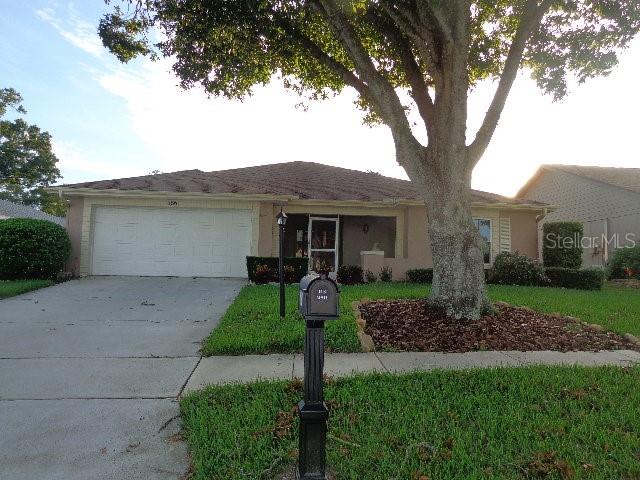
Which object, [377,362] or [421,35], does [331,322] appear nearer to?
[377,362]

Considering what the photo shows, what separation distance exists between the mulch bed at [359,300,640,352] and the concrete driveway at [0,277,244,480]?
9.37 feet

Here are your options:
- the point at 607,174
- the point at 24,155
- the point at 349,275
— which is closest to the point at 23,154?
the point at 24,155

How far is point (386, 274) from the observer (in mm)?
14109

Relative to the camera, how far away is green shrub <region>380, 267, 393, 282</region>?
14086mm

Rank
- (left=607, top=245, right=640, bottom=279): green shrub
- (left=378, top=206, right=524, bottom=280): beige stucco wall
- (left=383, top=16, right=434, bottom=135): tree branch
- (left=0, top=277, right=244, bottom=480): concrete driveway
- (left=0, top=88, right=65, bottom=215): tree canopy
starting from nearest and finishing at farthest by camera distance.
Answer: (left=0, top=277, right=244, bottom=480): concrete driveway < (left=383, top=16, right=434, bottom=135): tree branch < (left=378, top=206, right=524, bottom=280): beige stucco wall < (left=607, top=245, right=640, bottom=279): green shrub < (left=0, top=88, right=65, bottom=215): tree canopy

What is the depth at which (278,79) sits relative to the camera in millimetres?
11656

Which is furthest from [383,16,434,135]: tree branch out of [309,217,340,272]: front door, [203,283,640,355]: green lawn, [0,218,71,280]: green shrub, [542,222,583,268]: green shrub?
[0,218,71,280]: green shrub

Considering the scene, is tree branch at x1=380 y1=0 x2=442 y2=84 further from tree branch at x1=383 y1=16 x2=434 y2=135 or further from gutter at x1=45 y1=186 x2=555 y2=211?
gutter at x1=45 y1=186 x2=555 y2=211

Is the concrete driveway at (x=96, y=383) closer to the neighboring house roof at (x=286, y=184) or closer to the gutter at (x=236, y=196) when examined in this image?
the gutter at (x=236, y=196)

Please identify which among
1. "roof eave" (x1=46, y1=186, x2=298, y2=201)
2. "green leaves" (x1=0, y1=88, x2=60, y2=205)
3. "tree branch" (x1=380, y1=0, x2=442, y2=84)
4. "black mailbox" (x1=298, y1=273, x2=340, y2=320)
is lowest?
"black mailbox" (x1=298, y1=273, x2=340, y2=320)

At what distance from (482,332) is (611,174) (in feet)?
70.9

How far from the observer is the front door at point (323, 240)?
54.1 ft

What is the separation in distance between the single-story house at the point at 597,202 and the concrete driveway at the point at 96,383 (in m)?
19.2

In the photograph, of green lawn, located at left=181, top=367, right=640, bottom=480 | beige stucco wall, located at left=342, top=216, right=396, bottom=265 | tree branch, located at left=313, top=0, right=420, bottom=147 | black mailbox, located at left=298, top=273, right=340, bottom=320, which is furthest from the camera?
beige stucco wall, located at left=342, top=216, right=396, bottom=265
